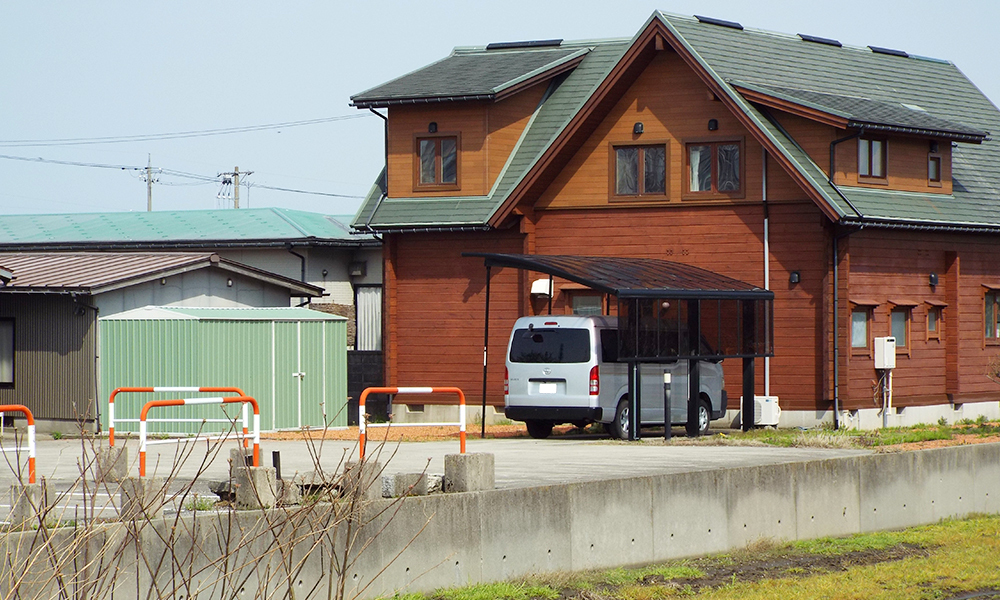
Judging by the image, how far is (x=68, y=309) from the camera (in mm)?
26750

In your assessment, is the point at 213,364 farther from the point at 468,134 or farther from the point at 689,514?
the point at 689,514

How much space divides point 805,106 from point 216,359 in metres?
11.9

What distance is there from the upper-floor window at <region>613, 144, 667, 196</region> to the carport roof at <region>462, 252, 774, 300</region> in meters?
2.92

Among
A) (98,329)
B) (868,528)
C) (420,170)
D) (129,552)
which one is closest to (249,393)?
(98,329)

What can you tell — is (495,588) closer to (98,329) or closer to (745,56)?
(98,329)

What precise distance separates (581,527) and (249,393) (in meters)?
14.2

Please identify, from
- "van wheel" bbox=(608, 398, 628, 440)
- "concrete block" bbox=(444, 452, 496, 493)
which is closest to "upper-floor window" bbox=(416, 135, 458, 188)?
"van wheel" bbox=(608, 398, 628, 440)

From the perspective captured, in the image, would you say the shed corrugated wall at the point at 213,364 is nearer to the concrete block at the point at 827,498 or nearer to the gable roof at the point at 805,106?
the gable roof at the point at 805,106

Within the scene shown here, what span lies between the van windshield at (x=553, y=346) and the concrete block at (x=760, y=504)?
7063 millimetres

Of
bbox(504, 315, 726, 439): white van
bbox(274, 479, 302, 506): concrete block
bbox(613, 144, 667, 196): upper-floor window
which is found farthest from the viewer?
bbox(613, 144, 667, 196): upper-floor window

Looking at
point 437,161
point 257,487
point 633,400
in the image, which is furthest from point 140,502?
point 437,161

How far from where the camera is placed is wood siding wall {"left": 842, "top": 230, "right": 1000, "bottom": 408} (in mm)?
27078

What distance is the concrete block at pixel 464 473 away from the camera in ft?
42.2

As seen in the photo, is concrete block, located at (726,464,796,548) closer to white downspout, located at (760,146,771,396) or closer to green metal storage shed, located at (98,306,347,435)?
white downspout, located at (760,146,771,396)
